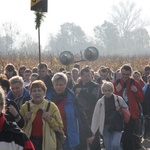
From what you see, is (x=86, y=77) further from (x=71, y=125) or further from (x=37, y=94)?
(x=37, y=94)

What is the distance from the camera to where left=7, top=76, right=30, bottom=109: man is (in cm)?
662

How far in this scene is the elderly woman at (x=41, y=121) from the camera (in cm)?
599

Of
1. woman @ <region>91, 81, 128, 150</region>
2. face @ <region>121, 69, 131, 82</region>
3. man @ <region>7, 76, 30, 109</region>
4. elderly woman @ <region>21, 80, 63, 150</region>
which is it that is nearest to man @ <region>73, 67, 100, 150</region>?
face @ <region>121, 69, 131, 82</region>

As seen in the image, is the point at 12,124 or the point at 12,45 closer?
the point at 12,124

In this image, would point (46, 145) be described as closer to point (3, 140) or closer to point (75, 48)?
point (3, 140)

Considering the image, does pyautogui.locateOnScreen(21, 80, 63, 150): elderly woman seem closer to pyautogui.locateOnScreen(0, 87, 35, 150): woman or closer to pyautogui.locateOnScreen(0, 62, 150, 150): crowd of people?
pyautogui.locateOnScreen(0, 62, 150, 150): crowd of people

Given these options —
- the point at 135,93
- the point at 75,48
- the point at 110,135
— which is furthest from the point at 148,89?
the point at 75,48

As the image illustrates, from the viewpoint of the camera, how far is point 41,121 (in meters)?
6.02

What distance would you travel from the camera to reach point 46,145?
19.6ft

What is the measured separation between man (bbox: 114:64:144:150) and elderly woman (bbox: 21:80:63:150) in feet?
10.7

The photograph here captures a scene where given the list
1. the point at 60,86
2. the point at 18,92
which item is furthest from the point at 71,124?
the point at 18,92

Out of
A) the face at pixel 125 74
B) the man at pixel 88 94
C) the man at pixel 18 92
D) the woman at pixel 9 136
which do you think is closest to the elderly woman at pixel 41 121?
the man at pixel 18 92

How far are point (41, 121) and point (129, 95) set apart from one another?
3.49 m

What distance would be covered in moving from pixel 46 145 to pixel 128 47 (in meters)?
106
